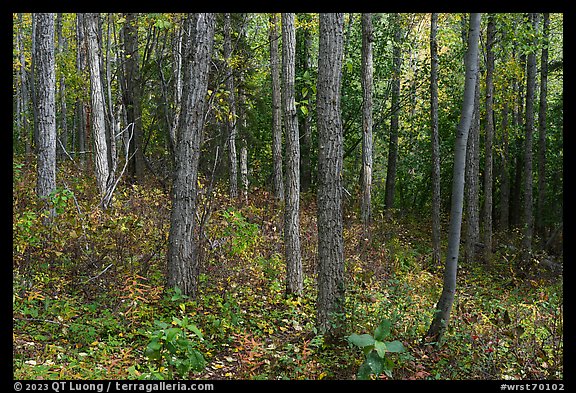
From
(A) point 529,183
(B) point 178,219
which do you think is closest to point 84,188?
(B) point 178,219

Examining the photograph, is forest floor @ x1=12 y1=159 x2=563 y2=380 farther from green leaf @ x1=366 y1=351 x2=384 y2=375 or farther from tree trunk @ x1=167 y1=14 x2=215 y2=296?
green leaf @ x1=366 y1=351 x2=384 y2=375

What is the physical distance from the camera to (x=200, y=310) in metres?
8.06

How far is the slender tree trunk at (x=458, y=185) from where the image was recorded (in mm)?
6844

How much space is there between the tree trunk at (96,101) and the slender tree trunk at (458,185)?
7269 mm

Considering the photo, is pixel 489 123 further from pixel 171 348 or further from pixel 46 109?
pixel 171 348

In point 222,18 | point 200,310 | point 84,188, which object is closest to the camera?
point 200,310

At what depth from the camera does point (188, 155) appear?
8328 millimetres

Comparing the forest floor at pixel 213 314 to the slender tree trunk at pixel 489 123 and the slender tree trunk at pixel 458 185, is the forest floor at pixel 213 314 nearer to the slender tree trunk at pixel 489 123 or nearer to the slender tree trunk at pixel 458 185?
the slender tree trunk at pixel 458 185

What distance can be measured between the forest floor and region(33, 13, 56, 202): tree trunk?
562mm

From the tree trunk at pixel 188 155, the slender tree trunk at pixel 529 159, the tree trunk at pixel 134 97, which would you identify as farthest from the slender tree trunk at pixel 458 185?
the tree trunk at pixel 134 97

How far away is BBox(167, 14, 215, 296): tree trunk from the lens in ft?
27.0

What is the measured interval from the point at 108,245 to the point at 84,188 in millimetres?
5999

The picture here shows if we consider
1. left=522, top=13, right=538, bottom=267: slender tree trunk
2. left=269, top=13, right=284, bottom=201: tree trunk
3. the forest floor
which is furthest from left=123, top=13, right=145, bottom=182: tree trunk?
left=522, top=13, right=538, bottom=267: slender tree trunk

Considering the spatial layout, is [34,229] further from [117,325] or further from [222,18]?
[222,18]
